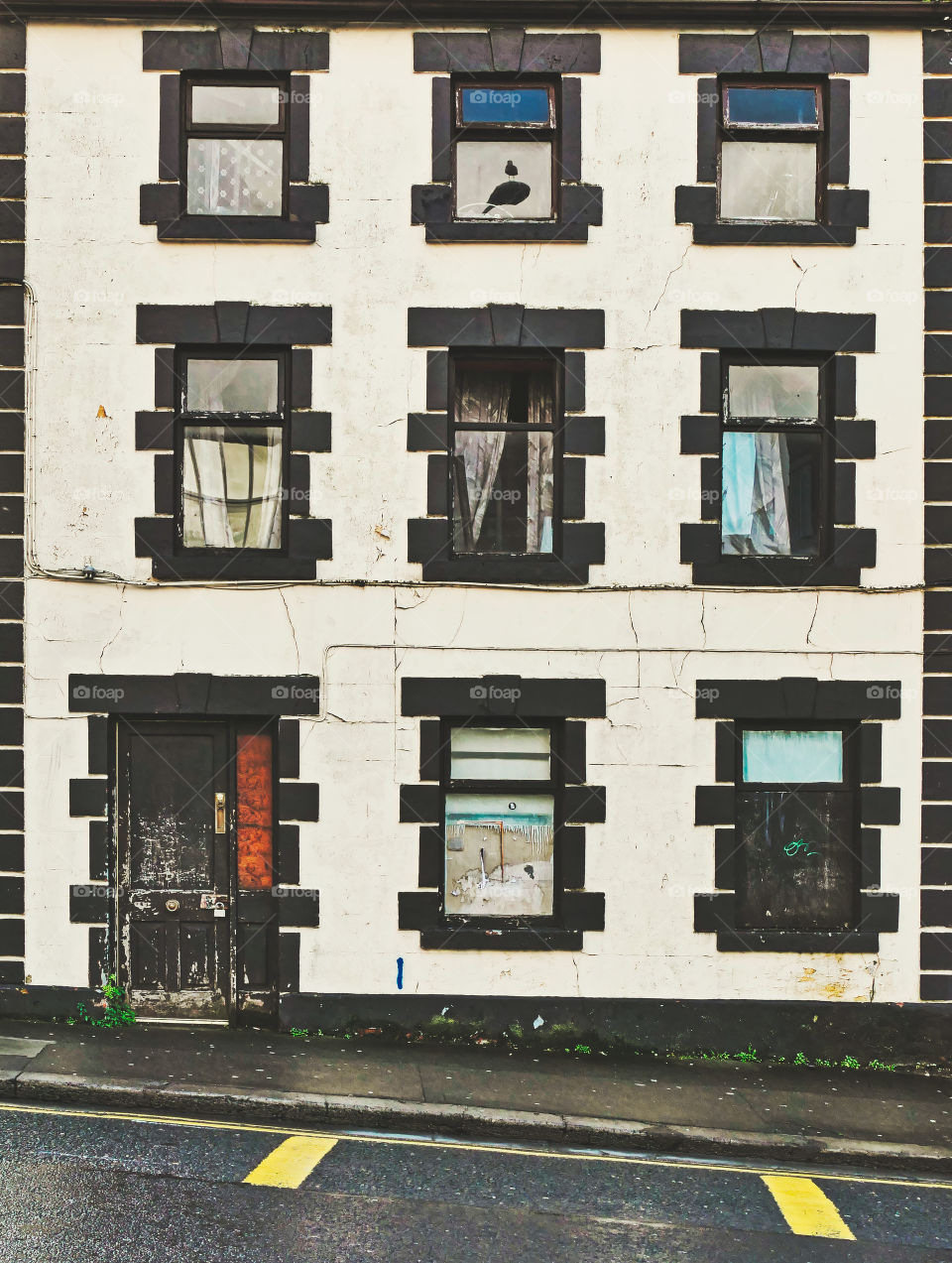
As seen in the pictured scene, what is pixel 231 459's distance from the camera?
30.0 feet

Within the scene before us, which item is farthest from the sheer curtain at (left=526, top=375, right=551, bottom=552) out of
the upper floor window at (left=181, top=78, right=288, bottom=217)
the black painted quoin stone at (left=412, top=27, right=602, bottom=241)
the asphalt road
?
the asphalt road

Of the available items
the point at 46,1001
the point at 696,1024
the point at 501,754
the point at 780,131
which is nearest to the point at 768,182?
the point at 780,131

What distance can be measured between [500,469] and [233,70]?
165 inches

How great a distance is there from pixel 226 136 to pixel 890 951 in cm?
926

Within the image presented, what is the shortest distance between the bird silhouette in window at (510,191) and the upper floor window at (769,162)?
1762 millimetres

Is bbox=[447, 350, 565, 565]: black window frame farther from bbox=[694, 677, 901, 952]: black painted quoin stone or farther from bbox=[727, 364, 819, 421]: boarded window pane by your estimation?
bbox=[694, 677, 901, 952]: black painted quoin stone

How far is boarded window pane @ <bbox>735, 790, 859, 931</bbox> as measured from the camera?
9.03 m

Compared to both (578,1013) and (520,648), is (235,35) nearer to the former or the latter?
(520,648)

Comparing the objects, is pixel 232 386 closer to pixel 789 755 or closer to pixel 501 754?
pixel 501 754

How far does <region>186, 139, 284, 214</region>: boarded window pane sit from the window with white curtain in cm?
137

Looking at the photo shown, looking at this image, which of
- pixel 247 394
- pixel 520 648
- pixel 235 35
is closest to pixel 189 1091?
pixel 520 648

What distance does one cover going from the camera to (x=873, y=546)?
8.93 m

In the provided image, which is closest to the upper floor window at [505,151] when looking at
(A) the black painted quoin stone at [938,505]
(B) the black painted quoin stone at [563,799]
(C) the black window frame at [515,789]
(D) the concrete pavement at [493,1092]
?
(A) the black painted quoin stone at [938,505]

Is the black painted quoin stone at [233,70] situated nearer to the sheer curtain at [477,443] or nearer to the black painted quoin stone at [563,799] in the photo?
the sheer curtain at [477,443]
